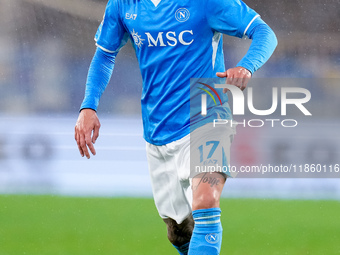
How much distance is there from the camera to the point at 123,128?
13.1 m

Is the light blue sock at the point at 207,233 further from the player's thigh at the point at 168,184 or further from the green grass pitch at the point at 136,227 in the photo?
the green grass pitch at the point at 136,227

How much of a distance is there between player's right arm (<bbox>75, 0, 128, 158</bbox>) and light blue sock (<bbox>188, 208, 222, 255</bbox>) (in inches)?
27.3

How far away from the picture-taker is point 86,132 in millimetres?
3008

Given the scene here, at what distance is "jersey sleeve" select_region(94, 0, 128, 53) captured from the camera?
3.17 metres

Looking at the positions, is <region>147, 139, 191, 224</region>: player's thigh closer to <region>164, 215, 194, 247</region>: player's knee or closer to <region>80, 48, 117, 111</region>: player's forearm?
<region>164, 215, 194, 247</region>: player's knee

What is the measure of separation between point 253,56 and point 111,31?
0.86 m

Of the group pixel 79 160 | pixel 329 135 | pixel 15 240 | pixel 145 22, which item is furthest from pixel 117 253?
pixel 329 135

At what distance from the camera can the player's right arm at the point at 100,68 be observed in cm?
304

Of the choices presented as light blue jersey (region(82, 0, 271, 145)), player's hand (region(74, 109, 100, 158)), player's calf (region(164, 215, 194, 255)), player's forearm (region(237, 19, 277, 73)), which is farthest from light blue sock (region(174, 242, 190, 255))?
player's forearm (region(237, 19, 277, 73))

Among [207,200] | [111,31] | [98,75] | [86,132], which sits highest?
[111,31]

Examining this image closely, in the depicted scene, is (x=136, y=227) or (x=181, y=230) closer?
(x=181, y=230)

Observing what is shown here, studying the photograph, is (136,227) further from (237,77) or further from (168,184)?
(237,77)

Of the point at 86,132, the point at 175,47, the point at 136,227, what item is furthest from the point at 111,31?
the point at 136,227

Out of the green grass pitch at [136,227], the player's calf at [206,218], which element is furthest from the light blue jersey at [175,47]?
the green grass pitch at [136,227]
